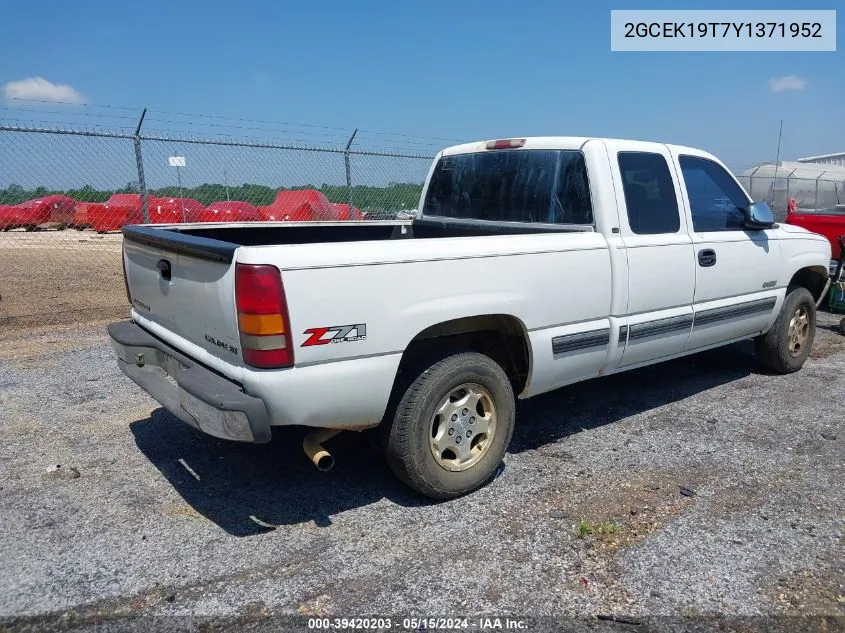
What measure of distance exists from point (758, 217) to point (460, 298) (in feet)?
9.34

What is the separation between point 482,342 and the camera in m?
4.05

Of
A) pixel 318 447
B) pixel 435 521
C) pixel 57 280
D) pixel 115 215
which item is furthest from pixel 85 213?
pixel 435 521

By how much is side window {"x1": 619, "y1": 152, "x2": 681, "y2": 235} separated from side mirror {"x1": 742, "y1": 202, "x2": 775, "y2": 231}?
0.77m

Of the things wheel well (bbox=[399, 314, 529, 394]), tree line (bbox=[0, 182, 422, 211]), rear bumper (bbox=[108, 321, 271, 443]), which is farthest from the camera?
tree line (bbox=[0, 182, 422, 211])

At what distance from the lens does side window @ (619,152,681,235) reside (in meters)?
4.43

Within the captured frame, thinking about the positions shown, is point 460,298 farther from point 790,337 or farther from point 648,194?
point 790,337

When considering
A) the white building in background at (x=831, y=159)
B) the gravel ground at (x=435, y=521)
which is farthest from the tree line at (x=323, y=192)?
the white building in background at (x=831, y=159)

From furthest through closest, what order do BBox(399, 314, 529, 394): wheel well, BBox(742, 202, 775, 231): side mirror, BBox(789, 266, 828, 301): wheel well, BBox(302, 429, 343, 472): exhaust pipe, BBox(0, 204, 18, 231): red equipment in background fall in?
BBox(0, 204, 18, 231): red equipment in background
BBox(789, 266, 828, 301): wheel well
BBox(742, 202, 775, 231): side mirror
BBox(399, 314, 529, 394): wheel well
BBox(302, 429, 343, 472): exhaust pipe

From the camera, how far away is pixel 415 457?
348 cm

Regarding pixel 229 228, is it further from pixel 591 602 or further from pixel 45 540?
pixel 591 602

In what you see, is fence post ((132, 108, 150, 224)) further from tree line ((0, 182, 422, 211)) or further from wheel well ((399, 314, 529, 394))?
wheel well ((399, 314, 529, 394))

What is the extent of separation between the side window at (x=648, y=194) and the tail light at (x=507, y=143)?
0.71m

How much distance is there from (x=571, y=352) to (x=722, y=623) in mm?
1718

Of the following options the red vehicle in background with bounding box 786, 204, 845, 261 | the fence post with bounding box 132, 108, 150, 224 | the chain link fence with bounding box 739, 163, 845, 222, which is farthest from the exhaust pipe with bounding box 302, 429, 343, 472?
the chain link fence with bounding box 739, 163, 845, 222
